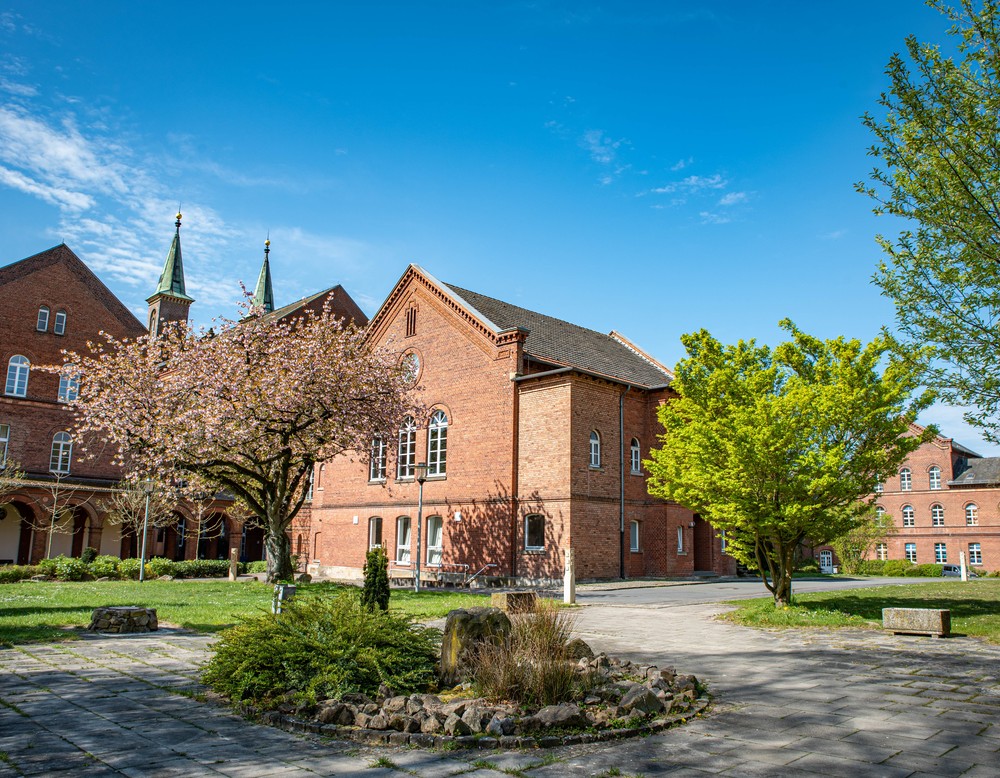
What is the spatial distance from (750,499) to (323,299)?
40205mm

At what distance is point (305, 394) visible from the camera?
74.6 ft

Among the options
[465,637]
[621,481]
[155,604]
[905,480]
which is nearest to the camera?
[465,637]

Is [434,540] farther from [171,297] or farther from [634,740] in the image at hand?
[171,297]

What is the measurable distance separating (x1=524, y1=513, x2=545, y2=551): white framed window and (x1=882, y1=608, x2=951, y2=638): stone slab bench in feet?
50.6

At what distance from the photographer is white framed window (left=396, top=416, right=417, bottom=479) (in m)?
32.6

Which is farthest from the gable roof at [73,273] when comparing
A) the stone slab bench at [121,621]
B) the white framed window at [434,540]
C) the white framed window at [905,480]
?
the white framed window at [905,480]

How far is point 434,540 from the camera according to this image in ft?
103

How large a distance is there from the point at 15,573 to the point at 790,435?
25169 mm

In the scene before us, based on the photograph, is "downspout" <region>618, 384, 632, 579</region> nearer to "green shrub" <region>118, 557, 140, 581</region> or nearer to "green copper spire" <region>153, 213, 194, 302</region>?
"green shrub" <region>118, 557, 140, 581</region>

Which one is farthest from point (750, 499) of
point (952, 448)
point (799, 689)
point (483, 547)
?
point (952, 448)

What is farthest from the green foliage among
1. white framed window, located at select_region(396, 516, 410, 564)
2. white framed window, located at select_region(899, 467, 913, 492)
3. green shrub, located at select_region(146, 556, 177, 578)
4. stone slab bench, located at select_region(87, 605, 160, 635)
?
white framed window, located at select_region(899, 467, 913, 492)

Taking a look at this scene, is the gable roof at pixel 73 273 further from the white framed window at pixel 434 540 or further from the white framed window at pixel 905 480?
the white framed window at pixel 905 480

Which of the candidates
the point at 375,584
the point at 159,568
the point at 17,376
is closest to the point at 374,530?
the point at 159,568

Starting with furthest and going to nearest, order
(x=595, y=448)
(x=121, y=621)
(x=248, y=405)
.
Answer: (x=595, y=448), (x=248, y=405), (x=121, y=621)
